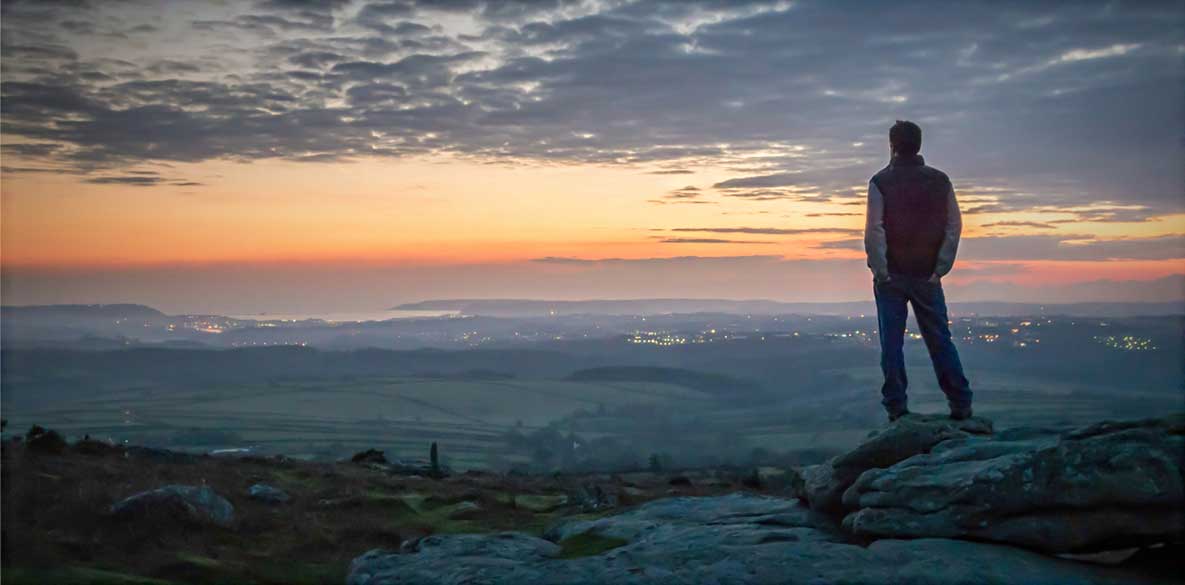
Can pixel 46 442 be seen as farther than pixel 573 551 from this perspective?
Yes

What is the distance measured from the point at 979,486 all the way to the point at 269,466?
25887 mm

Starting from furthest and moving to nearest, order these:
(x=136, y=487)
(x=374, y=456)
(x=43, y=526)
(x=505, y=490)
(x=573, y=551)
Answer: (x=374, y=456), (x=505, y=490), (x=136, y=487), (x=43, y=526), (x=573, y=551)

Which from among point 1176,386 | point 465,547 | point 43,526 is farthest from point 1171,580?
point 1176,386

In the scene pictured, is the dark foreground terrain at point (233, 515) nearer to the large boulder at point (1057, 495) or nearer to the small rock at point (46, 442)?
the small rock at point (46, 442)

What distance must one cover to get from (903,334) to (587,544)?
6924 mm

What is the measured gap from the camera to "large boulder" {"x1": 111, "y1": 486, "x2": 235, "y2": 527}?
56.3ft

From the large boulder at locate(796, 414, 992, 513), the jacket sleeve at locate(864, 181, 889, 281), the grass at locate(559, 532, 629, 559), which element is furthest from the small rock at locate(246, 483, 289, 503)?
the jacket sleeve at locate(864, 181, 889, 281)

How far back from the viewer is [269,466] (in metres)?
30.5

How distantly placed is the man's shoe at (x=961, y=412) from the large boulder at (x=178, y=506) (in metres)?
15.2

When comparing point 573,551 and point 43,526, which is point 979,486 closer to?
point 573,551

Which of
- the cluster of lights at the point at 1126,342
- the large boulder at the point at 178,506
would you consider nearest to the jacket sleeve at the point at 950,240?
the large boulder at the point at 178,506

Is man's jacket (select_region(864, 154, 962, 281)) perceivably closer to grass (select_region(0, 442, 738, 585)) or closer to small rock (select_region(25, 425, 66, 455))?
grass (select_region(0, 442, 738, 585))

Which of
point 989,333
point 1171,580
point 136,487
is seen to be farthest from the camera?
point 989,333

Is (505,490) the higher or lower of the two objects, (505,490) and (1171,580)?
the lower
